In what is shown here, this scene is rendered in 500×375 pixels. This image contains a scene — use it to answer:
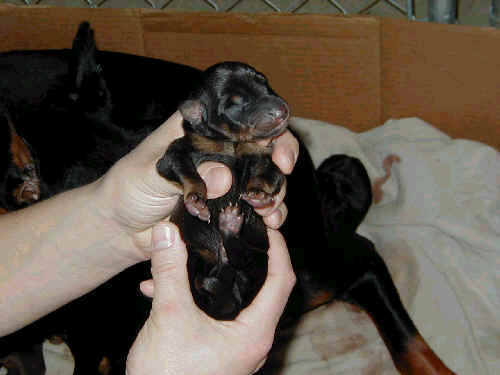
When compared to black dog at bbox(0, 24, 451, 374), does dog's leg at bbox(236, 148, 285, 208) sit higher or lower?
higher

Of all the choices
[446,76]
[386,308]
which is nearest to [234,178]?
[386,308]

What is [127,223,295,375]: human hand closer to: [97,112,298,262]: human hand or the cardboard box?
[97,112,298,262]: human hand

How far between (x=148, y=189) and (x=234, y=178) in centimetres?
20

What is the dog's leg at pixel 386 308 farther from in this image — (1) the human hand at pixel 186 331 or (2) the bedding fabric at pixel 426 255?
(1) the human hand at pixel 186 331

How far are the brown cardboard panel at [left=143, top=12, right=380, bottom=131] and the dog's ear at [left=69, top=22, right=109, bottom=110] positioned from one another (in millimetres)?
510

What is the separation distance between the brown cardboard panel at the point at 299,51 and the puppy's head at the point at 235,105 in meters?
1.07

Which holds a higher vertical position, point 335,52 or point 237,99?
point 237,99

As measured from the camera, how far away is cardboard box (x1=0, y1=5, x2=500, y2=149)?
204 centimetres

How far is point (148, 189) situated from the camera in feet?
3.94

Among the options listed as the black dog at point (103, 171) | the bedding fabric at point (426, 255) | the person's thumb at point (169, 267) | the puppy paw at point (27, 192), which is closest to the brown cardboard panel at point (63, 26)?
the black dog at point (103, 171)

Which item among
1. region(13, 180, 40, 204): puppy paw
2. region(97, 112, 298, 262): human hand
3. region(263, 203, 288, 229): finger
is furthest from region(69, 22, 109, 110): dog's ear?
region(263, 203, 288, 229): finger

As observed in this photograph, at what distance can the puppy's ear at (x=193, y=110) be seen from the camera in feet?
3.85

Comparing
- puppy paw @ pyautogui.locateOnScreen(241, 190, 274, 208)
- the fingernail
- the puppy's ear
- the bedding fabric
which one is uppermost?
the puppy's ear

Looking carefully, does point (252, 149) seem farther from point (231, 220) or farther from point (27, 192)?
point (27, 192)
